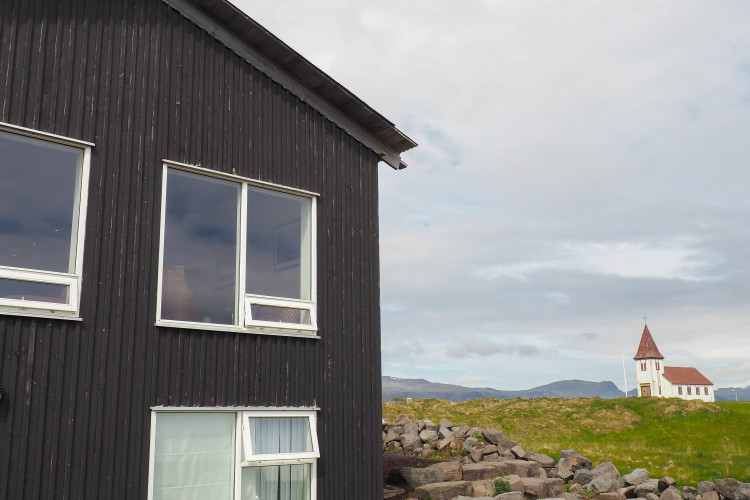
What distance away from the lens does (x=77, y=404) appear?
8414mm

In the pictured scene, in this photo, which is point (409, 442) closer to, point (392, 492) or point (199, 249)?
point (392, 492)

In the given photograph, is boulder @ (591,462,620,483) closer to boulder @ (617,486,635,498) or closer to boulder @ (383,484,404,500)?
boulder @ (617,486,635,498)

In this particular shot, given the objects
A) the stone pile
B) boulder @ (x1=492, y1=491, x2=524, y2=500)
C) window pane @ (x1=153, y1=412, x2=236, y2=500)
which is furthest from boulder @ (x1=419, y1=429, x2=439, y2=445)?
window pane @ (x1=153, y1=412, x2=236, y2=500)

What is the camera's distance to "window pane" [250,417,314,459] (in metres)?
9.87

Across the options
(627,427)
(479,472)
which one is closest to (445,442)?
(479,472)

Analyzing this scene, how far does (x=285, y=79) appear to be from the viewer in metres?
11.3

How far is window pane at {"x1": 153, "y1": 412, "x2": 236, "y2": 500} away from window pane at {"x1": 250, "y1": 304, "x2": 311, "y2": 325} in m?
1.51

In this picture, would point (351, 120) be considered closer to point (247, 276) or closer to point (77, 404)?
point (247, 276)

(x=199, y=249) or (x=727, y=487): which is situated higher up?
(x=199, y=249)

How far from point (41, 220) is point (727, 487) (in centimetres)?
1747

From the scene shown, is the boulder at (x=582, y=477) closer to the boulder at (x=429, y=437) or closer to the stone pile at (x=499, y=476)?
the stone pile at (x=499, y=476)

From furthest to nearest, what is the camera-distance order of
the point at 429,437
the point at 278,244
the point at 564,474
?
the point at 429,437, the point at 564,474, the point at 278,244

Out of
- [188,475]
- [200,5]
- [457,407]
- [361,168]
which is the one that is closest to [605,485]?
[361,168]

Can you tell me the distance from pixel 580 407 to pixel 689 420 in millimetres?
6234
